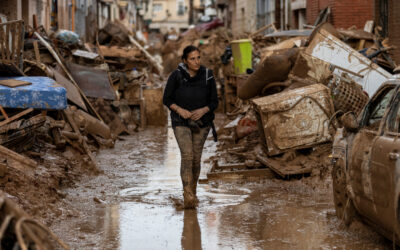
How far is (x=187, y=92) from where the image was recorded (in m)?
9.03

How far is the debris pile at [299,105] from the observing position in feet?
36.1

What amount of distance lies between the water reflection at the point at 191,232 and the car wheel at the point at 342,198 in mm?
1550

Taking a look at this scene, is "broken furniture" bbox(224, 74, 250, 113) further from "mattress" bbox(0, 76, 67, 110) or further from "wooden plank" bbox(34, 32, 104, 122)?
"mattress" bbox(0, 76, 67, 110)

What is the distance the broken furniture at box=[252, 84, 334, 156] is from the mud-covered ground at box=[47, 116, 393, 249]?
2.11ft

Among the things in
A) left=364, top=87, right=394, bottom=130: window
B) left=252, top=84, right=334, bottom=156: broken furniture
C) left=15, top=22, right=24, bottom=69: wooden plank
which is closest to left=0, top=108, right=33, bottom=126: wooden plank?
left=15, top=22, right=24, bottom=69: wooden plank

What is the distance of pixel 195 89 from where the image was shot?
356 inches

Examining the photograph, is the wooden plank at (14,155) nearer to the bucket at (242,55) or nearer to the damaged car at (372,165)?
the damaged car at (372,165)

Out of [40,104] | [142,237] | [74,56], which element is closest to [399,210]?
[142,237]

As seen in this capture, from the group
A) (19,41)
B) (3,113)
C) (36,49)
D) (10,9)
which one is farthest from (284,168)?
(10,9)

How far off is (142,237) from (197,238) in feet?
1.84

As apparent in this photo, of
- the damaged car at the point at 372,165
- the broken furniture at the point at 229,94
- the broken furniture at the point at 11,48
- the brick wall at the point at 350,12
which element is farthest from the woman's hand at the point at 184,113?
the broken furniture at the point at 229,94

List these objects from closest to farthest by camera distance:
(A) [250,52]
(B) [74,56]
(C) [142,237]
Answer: (C) [142,237], (B) [74,56], (A) [250,52]

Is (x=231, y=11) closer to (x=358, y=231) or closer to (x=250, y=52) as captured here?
(x=250, y=52)

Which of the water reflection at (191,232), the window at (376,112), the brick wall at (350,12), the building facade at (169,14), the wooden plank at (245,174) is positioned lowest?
the wooden plank at (245,174)
